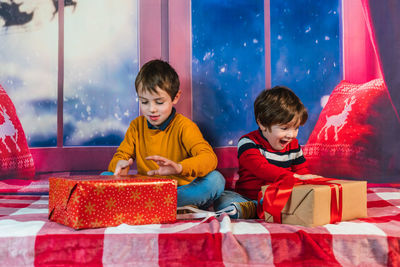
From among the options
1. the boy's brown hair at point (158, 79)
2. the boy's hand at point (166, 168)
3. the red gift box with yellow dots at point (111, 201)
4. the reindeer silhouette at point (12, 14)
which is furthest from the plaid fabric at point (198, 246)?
the reindeer silhouette at point (12, 14)

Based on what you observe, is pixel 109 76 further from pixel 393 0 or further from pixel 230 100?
pixel 393 0

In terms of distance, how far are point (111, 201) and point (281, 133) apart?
630 mm

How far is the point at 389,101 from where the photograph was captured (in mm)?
1629

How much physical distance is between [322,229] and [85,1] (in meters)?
1.28

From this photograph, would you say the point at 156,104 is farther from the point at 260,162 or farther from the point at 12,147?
the point at 12,147

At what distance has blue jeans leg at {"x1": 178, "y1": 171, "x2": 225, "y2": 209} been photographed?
122 cm

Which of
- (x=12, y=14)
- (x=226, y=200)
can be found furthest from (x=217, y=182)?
(x=12, y=14)

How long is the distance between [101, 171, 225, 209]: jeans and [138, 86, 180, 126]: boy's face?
260mm

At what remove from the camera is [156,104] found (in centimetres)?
137

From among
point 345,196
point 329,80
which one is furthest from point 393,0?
point 345,196

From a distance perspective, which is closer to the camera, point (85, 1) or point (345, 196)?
point (345, 196)

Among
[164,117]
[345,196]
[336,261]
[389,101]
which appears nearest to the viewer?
[336,261]

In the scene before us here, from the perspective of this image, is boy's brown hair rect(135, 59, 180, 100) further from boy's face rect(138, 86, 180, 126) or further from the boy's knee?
the boy's knee

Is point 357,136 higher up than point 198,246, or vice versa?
point 357,136
